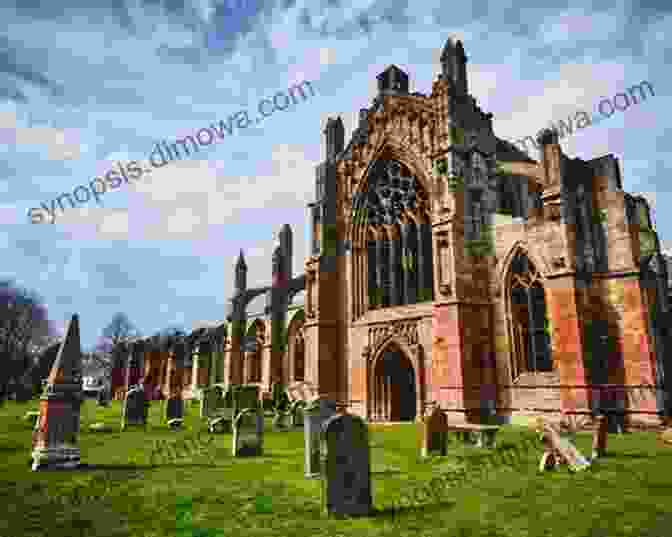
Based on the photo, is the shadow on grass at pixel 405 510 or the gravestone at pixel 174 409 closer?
the shadow on grass at pixel 405 510

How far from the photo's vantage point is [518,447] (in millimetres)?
11688

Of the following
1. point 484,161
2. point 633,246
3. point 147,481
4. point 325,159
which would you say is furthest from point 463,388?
point 325,159

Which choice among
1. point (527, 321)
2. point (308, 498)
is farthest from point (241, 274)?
point (308, 498)

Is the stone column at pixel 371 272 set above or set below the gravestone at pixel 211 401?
above

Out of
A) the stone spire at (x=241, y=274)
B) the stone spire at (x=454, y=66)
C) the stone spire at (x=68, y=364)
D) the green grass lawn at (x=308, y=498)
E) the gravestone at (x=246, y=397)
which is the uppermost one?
the stone spire at (x=454, y=66)

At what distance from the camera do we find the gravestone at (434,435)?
427 inches

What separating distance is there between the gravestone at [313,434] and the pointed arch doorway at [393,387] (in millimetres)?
10131

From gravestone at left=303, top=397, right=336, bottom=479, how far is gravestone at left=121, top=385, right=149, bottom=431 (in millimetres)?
11362

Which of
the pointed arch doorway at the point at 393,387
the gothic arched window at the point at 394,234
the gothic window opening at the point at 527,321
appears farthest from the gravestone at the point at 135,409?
the gothic window opening at the point at 527,321

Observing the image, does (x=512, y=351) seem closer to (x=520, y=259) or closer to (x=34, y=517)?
(x=520, y=259)

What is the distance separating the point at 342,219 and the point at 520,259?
31.7ft

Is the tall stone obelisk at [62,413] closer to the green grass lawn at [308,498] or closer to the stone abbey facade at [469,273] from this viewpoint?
the green grass lawn at [308,498]

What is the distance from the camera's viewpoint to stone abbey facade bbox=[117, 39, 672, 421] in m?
15.0

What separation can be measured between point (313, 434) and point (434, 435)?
10.6ft
